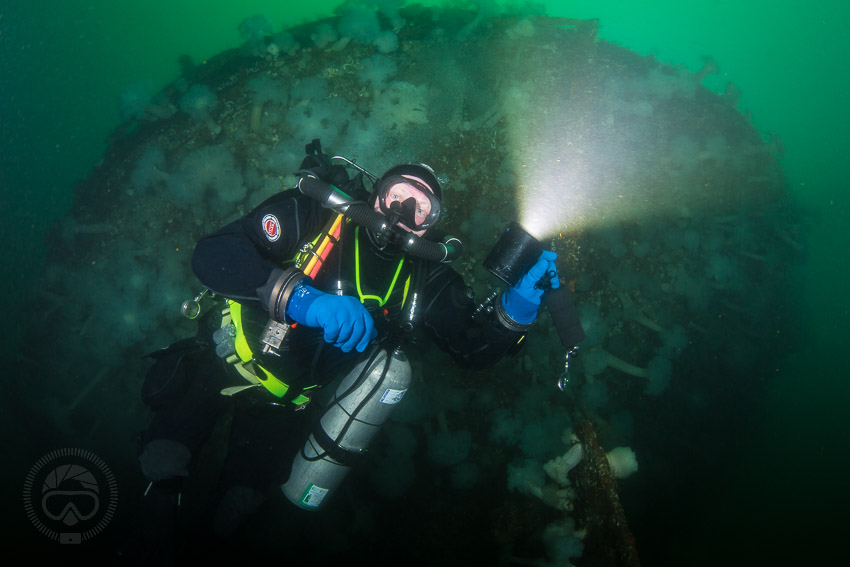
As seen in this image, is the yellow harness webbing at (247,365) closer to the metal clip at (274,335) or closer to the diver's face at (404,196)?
the metal clip at (274,335)

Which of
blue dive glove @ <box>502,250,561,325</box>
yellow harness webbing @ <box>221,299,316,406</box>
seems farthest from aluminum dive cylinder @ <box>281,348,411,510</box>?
blue dive glove @ <box>502,250,561,325</box>

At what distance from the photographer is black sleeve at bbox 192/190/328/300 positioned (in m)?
2.71

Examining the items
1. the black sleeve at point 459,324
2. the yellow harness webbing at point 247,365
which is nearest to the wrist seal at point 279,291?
the yellow harness webbing at point 247,365

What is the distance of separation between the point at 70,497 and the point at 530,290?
22.2 feet

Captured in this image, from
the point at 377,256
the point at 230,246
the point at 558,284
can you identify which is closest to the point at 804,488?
the point at 558,284

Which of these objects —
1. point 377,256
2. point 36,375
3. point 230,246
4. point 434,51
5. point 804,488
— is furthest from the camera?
point 804,488

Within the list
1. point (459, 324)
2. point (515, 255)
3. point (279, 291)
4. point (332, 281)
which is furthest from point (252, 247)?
point (515, 255)

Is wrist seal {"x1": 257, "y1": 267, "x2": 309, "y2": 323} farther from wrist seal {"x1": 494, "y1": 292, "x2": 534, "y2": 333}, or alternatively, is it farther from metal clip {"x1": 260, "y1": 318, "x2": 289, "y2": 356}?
wrist seal {"x1": 494, "y1": 292, "x2": 534, "y2": 333}

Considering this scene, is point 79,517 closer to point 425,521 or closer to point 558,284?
point 425,521

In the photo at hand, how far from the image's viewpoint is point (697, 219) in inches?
214

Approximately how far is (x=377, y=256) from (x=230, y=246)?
3.98 feet

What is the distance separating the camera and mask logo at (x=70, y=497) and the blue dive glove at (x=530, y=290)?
6.39 m

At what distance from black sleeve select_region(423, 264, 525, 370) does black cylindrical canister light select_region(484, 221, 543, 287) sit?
460 mm

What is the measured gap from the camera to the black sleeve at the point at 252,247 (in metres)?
2.71
